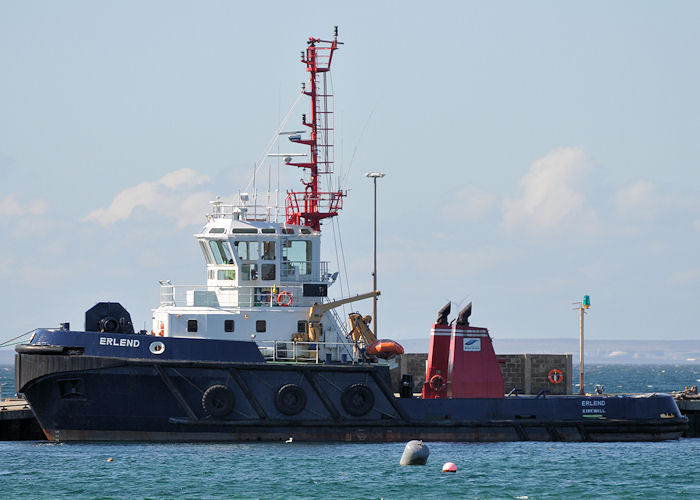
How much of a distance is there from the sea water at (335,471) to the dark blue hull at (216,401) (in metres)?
0.37

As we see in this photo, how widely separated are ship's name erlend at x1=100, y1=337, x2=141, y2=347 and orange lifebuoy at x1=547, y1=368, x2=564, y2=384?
13708mm

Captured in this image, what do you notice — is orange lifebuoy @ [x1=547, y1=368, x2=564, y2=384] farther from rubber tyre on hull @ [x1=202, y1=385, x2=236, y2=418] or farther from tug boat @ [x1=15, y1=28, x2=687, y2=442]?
rubber tyre on hull @ [x1=202, y1=385, x2=236, y2=418]

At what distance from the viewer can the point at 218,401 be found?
29078 millimetres

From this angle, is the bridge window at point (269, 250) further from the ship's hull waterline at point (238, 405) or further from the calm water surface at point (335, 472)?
the calm water surface at point (335, 472)

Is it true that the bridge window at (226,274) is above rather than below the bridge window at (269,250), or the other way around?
below

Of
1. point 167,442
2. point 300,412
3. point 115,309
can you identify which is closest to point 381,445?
point 300,412

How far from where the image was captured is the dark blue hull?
28.9 m

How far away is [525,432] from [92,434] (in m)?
10.6

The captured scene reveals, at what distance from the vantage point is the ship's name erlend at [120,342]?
29.0 metres

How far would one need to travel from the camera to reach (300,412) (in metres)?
29.6

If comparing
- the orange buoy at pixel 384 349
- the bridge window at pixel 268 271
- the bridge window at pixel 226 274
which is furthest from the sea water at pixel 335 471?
the bridge window at pixel 226 274

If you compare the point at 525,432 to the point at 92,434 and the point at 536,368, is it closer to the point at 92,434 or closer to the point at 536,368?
the point at 536,368

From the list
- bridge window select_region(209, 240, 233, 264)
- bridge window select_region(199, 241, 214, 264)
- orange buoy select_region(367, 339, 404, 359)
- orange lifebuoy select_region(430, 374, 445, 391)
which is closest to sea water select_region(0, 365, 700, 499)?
orange lifebuoy select_region(430, 374, 445, 391)

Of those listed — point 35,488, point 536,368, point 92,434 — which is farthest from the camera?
point 536,368
